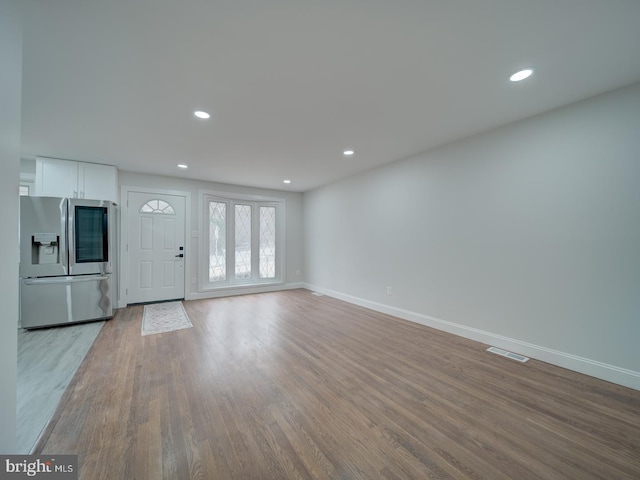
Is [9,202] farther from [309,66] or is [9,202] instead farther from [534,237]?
[534,237]

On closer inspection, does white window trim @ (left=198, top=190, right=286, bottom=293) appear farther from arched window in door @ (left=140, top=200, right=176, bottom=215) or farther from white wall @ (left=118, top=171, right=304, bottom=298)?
arched window in door @ (left=140, top=200, right=176, bottom=215)

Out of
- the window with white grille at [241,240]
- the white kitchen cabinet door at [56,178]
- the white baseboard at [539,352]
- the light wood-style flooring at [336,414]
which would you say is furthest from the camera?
the window with white grille at [241,240]

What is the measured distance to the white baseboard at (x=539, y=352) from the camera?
2154 millimetres

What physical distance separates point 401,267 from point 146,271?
4760 millimetres

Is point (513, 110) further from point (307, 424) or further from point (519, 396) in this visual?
point (307, 424)

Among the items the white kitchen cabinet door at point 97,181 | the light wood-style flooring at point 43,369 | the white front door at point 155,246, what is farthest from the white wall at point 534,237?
the white kitchen cabinet door at point 97,181

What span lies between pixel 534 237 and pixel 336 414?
2.67 metres

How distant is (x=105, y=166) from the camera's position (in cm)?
427

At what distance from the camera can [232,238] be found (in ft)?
19.0

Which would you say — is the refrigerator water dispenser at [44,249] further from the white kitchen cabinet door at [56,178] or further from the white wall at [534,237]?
the white wall at [534,237]

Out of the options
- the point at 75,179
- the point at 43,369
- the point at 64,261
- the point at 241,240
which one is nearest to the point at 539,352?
the point at 43,369

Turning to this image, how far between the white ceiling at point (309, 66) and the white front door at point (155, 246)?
1.72 metres

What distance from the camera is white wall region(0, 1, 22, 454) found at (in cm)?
103

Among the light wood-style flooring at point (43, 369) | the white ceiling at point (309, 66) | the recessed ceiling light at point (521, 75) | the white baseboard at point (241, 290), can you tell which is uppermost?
the white ceiling at point (309, 66)
